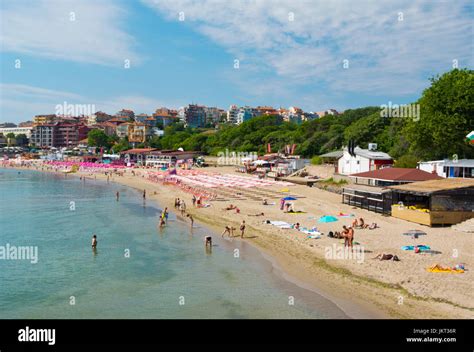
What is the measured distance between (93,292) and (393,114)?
179 feet

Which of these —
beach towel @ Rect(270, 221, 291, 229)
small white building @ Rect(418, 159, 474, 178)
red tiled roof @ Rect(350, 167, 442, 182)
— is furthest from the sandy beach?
small white building @ Rect(418, 159, 474, 178)

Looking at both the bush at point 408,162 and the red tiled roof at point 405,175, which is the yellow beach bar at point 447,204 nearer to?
the red tiled roof at point 405,175

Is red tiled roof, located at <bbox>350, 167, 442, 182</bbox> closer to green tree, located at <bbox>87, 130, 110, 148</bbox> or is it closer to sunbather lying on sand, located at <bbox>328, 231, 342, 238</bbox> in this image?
sunbather lying on sand, located at <bbox>328, 231, 342, 238</bbox>

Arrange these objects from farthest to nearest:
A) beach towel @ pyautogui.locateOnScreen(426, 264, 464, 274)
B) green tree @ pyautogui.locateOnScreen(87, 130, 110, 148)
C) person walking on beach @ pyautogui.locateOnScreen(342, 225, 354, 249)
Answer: green tree @ pyautogui.locateOnScreen(87, 130, 110, 148) → person walking on beach @ pyautogui.locateOnScreen(342, 225, 354, 249) → beach towel @ pyautogui.locateOnScreen(426, 264, 464, 274)

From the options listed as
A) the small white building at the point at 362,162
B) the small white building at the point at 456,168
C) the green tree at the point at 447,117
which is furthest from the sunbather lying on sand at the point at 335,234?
the small white building at the point at 362,162

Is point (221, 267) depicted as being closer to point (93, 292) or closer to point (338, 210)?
point (93, 292)

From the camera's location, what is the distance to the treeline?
120ft

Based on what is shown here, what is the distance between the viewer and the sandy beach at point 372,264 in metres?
13.6

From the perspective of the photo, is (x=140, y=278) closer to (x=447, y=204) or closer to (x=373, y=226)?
(x=373, y=226)

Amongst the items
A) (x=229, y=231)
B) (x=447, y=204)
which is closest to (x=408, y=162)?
(x=447, y=204)

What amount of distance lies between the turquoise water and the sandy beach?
3.42 feet

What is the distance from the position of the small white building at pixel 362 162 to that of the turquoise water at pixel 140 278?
2130cm

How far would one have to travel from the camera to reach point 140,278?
18.1 m

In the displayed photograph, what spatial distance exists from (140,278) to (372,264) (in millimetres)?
9407
